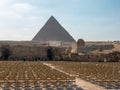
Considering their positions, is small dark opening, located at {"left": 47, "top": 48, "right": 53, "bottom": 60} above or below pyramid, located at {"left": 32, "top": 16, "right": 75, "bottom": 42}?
below

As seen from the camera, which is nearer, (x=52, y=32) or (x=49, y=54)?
(x=49, y=54)

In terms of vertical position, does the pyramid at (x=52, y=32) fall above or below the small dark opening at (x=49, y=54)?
above

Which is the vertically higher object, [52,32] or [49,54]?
[52,32]

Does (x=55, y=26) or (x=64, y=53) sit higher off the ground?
(x=55, y=26)

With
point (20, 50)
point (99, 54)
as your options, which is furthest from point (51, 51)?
point (99, 54)

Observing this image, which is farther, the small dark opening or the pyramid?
the pyramid

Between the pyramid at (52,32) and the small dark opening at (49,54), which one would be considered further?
the pyramid at (52,32)

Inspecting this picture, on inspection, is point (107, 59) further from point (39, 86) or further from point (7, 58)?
point (39, 86)

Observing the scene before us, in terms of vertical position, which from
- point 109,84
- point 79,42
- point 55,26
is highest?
point 55,26
